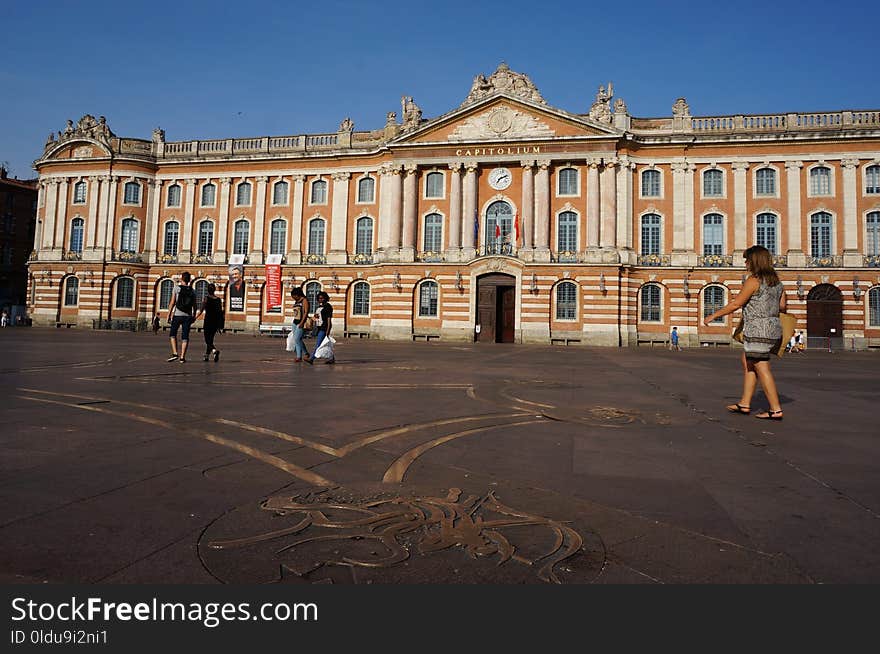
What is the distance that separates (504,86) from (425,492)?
118 ft

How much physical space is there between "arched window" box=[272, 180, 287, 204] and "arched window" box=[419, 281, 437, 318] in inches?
524

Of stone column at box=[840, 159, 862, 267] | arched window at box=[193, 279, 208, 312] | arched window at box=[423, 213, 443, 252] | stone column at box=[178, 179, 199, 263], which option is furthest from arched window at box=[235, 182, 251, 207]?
stone column at box=[840, 159, 862, 267]

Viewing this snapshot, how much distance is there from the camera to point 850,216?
32.5 metres

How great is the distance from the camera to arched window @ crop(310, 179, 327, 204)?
3991 centimetres

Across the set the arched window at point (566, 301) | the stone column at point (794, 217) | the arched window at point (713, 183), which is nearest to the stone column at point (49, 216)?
the arched window at point (566, 301)

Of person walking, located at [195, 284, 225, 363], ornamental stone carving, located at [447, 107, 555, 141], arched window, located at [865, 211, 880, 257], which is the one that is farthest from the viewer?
ornamental stone carving, located at [447, 107, 555, 141]

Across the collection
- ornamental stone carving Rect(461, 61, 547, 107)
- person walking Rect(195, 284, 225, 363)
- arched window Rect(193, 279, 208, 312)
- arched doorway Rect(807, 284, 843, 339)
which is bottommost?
person walking Rect(195, 284, 225, 363)

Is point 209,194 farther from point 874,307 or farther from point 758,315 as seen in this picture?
point 874,307

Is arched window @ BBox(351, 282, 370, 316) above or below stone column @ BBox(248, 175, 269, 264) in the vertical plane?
below

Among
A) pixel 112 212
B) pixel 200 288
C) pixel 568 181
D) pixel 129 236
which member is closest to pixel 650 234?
pixel 568 181

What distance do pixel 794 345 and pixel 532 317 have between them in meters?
14.6

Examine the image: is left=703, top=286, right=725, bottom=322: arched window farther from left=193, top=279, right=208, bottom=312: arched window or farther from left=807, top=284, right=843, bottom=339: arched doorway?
left=193, top=279, right=208, bottom=312: arched window

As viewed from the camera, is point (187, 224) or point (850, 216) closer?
point (850, 216)

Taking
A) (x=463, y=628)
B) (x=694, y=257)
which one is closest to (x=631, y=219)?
(x=694, y=257)
